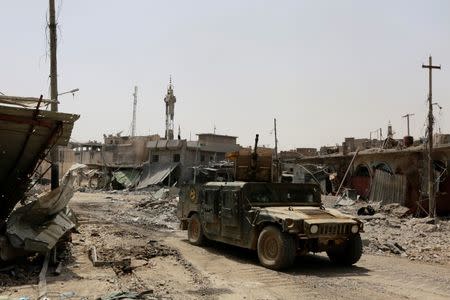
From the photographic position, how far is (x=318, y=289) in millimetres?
8031

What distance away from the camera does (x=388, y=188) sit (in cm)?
2434

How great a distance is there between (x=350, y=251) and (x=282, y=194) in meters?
2.02

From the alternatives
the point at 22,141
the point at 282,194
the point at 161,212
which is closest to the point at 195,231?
the point at 282,194

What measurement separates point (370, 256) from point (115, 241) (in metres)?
6.50

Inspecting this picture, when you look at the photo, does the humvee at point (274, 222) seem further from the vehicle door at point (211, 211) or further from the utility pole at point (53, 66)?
the utility pole at point (53, 66)

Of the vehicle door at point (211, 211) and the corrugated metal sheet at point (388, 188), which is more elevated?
the corrugated metal sheet at point (388, 188)

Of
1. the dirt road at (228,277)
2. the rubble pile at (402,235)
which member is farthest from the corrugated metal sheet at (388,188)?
the dirt road at (228,277)

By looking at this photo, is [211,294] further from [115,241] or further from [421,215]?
[421,215]

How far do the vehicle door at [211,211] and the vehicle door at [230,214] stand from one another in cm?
28

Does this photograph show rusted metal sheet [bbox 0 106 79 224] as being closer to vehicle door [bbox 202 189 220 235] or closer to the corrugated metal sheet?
vehicle door [bbox 202 189 220 235]

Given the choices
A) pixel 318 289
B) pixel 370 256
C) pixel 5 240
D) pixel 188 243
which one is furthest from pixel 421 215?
pixel 5 240

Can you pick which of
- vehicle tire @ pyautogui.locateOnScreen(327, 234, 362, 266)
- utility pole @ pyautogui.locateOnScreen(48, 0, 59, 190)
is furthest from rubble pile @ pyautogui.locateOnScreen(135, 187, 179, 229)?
vehicle tire @ pyautogui.locateOnScreen(327, 234, 362, 266)

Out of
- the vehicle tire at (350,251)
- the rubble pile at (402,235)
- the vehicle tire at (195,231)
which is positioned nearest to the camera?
the vehicle tire at (350,251)

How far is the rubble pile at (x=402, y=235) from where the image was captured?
1248cm
